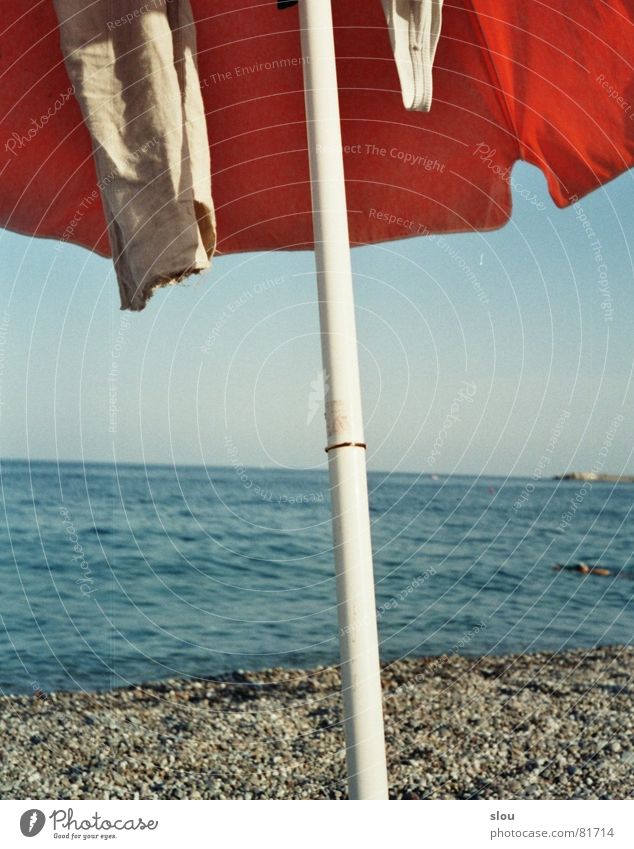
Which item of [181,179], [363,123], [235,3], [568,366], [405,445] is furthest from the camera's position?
[568,366]

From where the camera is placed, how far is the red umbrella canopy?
245cm

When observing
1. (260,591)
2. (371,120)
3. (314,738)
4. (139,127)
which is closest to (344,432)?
(139,127)

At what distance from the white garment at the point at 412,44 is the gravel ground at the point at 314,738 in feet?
8.45

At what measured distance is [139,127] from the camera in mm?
1974

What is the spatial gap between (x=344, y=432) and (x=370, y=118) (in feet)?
4.64

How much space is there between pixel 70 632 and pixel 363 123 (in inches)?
245

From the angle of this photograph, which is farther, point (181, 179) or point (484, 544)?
point (484, 544)

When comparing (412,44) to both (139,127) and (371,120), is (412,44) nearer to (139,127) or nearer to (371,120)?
(139,127)

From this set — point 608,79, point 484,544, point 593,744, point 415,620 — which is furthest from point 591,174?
point 484,544

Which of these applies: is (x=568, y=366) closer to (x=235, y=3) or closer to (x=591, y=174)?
(x=591, y=174)

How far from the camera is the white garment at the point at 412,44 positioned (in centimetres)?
192

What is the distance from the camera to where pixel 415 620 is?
8.16 m

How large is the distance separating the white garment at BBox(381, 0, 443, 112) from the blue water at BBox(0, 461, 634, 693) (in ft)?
8.39

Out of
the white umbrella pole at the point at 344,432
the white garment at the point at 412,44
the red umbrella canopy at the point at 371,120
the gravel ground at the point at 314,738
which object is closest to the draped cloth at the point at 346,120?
the red umbrella canopy at the point at 371,120
